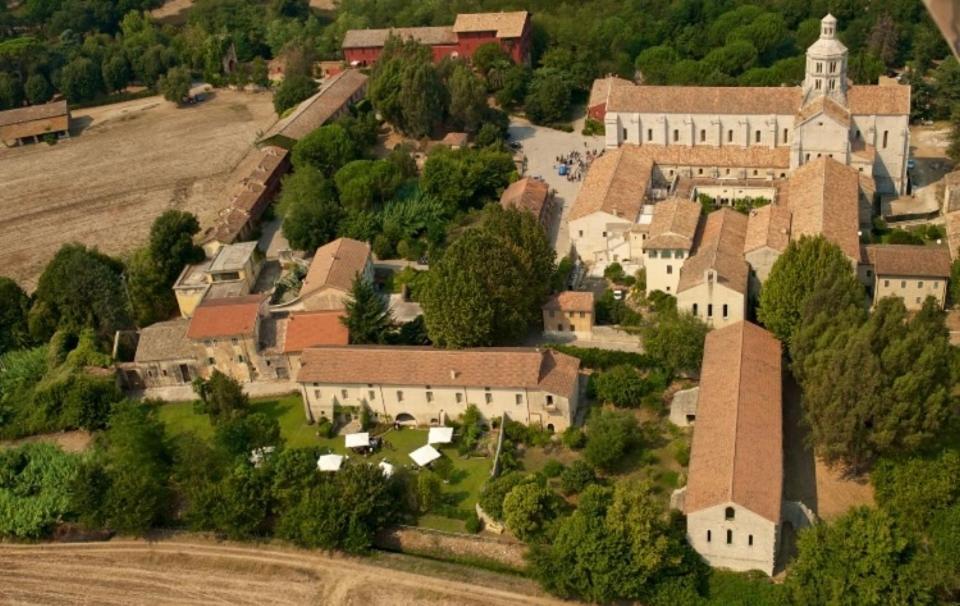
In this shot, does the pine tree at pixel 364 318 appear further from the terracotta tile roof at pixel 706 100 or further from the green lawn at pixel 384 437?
the terracotta tile roof at pixel 706 100

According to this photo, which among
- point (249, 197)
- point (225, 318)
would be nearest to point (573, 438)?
point (225, 318)

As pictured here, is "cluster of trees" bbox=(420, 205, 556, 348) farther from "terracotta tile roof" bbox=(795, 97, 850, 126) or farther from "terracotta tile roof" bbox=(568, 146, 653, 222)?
"terracotta tile roof" bbox=(795, 97, 850, 126)

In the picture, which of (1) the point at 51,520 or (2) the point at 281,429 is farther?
(2) the point at 281,429

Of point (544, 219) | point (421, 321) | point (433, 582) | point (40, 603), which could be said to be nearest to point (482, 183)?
point (544, 219)

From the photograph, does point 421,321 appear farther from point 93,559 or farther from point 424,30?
point 424,30

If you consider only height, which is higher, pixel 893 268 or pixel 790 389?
pixel 893 268

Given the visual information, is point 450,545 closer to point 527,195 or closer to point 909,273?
point 909,273

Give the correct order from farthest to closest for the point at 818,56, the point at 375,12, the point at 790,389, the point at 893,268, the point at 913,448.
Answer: the point at 375,12 → the point at 818,56 → the point at 893,268 → the point at 790,389 → the point at 913,448

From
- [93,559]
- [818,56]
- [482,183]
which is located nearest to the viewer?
[93,559]
